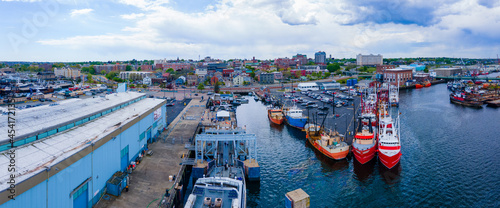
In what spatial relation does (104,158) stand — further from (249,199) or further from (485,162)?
(485,162)

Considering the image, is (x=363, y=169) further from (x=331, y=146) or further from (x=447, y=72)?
(x=447, y=72)

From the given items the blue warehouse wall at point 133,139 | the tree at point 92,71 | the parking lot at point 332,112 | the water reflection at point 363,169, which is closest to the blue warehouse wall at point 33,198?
the blue warehouse wall at point 133,139

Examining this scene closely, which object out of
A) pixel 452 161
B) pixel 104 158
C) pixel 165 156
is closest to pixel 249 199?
pixel 165 156

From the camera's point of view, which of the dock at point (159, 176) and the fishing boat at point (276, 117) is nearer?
the dock at point (159, 176)

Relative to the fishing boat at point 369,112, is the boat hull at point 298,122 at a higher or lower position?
lower

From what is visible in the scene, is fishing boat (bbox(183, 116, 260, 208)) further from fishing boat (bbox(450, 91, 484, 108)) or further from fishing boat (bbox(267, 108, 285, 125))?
fishing boat (bbox(450, 91, 484, 108))

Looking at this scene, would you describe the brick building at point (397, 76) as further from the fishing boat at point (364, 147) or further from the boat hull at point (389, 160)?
the boat hull at point (389, 160)
